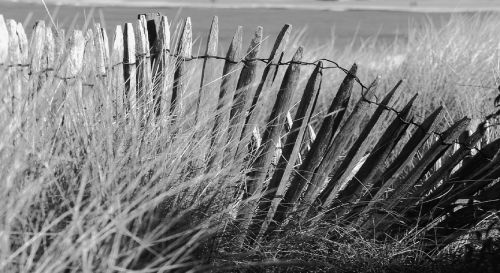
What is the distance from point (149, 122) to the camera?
9.32 feet

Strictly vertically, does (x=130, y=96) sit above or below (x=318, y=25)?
above

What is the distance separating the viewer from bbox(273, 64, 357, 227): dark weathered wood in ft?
10.1

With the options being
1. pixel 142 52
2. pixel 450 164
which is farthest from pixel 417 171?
pixel 142 52

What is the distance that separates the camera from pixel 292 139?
3104 mm

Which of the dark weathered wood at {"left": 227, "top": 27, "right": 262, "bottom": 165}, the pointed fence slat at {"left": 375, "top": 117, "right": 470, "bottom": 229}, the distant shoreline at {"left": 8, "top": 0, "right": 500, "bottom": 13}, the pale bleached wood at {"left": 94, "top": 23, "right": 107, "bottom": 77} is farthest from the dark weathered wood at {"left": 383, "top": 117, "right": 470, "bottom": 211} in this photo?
the distant shoreline at {"left": 8, "top": 0, "right": 500, "bottom": 13}

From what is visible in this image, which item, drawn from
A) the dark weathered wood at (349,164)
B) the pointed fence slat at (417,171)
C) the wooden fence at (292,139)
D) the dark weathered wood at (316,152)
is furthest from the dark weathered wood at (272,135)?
the pointed fence slat at (417,171)

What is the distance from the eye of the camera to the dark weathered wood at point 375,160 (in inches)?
122

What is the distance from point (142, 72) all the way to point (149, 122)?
2.06 ft

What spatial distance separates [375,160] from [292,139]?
327 mm

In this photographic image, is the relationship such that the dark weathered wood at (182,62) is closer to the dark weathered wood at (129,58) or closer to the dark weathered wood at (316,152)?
the dark weathered wood at (129,58)

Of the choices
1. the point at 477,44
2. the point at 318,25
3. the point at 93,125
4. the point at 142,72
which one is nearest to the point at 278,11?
the point at 318,25

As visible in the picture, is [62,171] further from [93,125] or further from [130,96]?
[130,96]

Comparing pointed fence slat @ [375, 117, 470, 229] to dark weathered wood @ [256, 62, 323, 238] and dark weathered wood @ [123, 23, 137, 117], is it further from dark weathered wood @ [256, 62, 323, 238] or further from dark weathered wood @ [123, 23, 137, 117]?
dark weathered wood @ [123, 23, 137, 117]

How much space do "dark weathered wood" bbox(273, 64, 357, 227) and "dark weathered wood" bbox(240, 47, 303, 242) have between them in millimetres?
108
